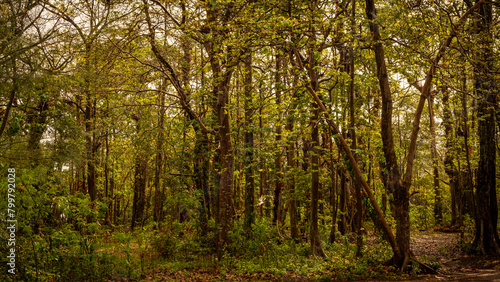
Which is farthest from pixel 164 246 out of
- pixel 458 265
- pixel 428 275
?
pixel 458 265

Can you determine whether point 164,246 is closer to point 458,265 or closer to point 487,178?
point 458,265

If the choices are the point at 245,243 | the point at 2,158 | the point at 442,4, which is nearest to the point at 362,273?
the point at 245,243

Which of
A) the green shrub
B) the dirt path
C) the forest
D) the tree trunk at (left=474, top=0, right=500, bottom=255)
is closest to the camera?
the forest

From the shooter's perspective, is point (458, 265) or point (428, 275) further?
point (458, 265)

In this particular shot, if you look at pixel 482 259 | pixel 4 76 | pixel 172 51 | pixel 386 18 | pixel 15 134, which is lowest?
pixel 482 259

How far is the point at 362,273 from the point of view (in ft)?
23.7

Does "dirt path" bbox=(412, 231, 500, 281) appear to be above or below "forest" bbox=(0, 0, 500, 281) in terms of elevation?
below

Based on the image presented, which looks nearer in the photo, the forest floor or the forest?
the forest

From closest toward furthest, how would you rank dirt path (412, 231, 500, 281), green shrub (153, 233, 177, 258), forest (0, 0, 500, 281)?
forest (0, 0, 500, 281) < dirt path (412, 231, 500, 281) < green shrub (153, 233, 177, 258)

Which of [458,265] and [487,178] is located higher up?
[487,178]

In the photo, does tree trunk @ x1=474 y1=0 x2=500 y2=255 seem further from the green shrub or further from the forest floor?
the green shrub

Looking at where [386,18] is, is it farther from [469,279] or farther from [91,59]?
[91,59]

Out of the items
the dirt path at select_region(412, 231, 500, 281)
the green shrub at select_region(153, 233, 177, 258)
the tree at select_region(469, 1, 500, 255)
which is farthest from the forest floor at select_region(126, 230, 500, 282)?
the green shrub at select_region(153, 233, 177, 258)

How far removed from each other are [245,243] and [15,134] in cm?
623
